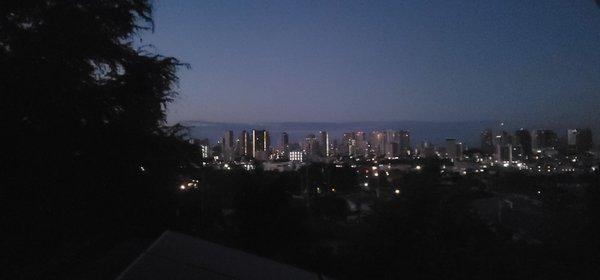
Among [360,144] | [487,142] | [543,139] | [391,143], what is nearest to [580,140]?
[543,139]

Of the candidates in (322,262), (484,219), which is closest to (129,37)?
(322,262)

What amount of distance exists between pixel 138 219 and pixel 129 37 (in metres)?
3.15

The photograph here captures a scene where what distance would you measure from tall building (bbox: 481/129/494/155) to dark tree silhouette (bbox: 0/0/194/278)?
79.2 ft

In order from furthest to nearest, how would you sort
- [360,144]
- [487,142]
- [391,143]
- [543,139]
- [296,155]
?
[360,144], [296,155], [391,143], [487,142], [543,139]

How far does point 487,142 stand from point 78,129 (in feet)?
93.0

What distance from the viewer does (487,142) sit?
102 feet

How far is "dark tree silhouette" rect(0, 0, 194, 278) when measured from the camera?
616cm

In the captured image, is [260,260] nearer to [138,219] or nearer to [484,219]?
[138,219]

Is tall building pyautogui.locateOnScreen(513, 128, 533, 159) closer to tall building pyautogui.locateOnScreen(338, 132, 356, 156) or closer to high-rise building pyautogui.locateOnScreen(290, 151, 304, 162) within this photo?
high-rise building pyautogui.locateOnScreen(290, 151, 304, 162)

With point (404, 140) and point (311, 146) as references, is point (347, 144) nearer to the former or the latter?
point (311, 146)

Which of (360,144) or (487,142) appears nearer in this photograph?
(487,142)

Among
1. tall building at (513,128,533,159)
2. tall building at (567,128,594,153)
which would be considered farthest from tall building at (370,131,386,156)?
tall building at (567,128,594,153)

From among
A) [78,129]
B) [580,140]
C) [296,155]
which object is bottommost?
[296,155]

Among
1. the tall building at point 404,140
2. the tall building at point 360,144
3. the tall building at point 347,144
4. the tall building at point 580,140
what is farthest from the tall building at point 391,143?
the tall building at point 580,140
